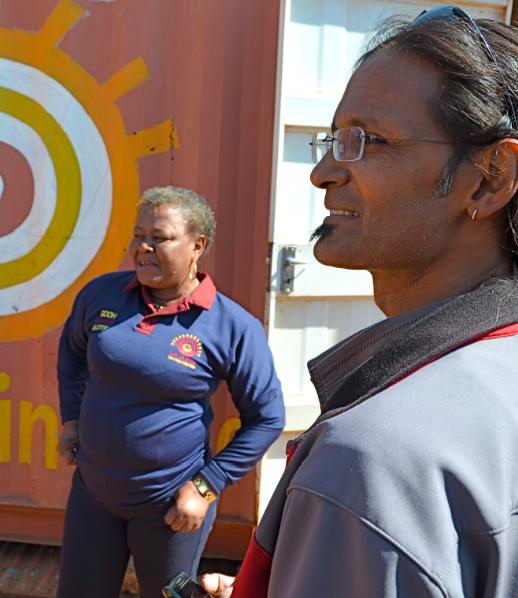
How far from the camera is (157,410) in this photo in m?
2.37

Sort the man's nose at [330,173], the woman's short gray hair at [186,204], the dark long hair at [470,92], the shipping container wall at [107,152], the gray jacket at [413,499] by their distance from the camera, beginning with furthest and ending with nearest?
the shipping container wall at [107,152] < the woman's short gray hair at [186,204] < the man's nose at [330,173] < the dark long hair at [470,92] < the gray jacket at [413,499]

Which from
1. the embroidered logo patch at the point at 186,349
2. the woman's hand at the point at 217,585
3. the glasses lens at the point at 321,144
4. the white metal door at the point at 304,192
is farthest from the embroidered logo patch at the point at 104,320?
the glasses lens at the point at 321,144

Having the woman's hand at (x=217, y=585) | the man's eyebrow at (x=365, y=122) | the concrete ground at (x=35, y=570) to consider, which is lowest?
the concrete ground at (x=35, y=570)

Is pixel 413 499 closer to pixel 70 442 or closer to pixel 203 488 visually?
pixel 203 488

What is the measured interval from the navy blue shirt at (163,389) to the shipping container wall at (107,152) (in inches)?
23.4

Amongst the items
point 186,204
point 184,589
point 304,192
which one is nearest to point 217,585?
point 184,589

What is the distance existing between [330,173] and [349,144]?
2.2 inches

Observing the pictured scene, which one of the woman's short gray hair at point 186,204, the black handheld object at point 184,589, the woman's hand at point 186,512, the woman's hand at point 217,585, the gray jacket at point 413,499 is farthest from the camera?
the woman's short gray hair at point 186,204

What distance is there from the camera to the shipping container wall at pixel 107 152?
9.97 ft

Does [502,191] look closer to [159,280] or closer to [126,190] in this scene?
[159,280]

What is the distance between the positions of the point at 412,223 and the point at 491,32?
31 centimetres

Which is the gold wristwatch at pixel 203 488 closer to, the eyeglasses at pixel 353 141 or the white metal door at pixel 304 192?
the white metal door at pixel 304 192

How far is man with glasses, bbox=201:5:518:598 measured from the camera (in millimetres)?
747

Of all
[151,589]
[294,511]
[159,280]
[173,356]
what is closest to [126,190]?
[159,280]
